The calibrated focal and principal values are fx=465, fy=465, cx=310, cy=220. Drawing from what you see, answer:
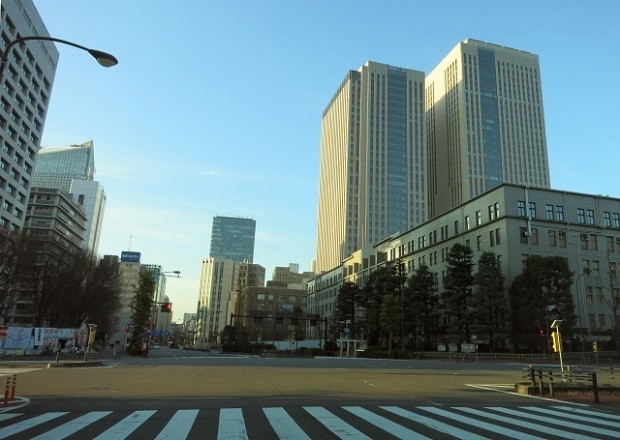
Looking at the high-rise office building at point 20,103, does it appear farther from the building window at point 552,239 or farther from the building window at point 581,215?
the building window at point 581,215

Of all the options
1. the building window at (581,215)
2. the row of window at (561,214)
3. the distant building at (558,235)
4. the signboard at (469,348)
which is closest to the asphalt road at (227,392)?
the signboard at (469,348)

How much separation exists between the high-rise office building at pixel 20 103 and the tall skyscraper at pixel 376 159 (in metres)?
95.4

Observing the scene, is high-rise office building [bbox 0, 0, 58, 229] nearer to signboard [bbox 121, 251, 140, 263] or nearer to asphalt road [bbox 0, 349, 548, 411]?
asphalt road [bbox 0, 349, 548, 411]

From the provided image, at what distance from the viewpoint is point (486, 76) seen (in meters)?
154

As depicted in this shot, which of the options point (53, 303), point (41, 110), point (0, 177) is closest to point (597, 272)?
point (53, 303)

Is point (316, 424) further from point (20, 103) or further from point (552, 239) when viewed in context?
point (20, 103)

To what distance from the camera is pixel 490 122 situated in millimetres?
152500

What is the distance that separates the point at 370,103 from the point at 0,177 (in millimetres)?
117067

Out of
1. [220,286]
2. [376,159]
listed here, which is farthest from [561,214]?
[220,286]

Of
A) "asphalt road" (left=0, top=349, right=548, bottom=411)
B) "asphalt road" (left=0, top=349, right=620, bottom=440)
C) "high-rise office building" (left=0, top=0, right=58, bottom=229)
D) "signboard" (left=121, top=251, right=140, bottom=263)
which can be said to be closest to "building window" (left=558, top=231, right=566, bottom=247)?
"asphalt road" (left=0, top=349, right=548, bottom=411)

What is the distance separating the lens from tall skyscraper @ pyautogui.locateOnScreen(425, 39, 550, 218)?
150m

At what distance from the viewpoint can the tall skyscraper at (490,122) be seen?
491 ft

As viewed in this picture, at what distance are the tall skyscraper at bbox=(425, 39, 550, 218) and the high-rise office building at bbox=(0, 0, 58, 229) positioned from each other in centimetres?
11648

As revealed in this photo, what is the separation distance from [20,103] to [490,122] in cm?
13146
